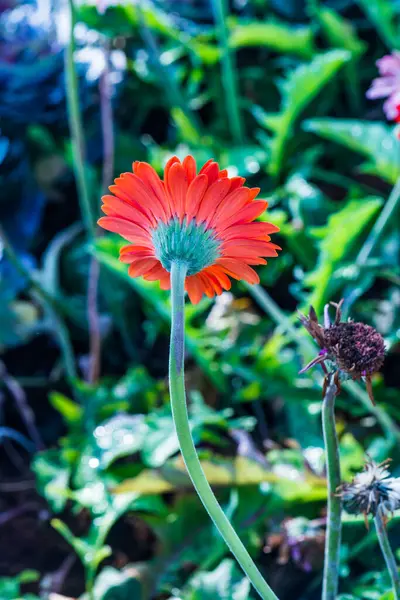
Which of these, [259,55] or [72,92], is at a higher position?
[259,55]

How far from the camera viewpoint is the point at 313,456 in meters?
0.96

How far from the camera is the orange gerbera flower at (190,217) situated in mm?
508

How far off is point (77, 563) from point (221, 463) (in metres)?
0.30

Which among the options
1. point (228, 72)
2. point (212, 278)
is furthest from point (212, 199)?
point (228, 72)

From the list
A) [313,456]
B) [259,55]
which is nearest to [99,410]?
[313,456]

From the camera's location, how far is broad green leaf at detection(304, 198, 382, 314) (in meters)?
1.04

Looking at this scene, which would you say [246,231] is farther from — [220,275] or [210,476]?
[210,476]

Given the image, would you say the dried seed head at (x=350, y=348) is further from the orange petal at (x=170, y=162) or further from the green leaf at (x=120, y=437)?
the green leaf at (x=120, y=437)

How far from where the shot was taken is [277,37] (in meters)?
1.45

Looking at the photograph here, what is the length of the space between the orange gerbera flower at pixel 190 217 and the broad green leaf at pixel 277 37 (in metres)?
1.03

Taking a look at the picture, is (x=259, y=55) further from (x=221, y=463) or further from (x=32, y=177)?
(x=221, y=463)

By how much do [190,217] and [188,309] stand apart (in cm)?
58

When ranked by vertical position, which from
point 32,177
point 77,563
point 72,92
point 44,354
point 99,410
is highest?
point 32,177

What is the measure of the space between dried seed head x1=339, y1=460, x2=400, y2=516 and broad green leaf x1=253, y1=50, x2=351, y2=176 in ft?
2.90
